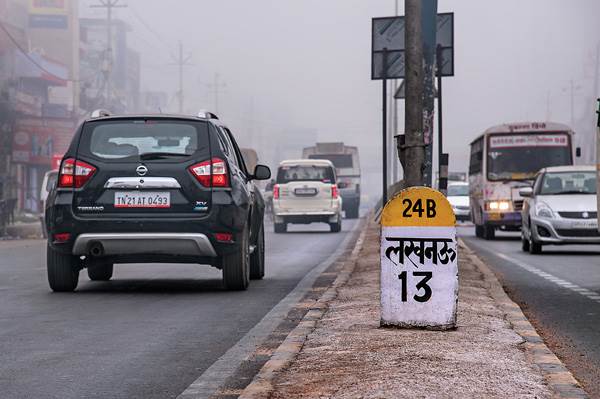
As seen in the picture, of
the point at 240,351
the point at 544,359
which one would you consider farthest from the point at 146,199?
the point at 544,359

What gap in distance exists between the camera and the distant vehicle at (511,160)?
34.2 meters

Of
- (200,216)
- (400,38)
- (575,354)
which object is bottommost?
(575,354)

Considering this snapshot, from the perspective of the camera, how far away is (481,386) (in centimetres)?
673

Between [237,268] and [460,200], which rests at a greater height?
[460,200]

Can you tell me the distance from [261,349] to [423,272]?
1216 millimetres

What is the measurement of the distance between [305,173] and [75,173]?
87.3 ft

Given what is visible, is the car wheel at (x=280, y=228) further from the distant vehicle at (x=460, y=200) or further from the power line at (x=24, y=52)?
the power line at (x=24, y=52)

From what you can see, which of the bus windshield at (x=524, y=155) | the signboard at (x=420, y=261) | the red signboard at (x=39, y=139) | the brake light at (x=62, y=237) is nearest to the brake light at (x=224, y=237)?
the brake light at (x=62, y=237)

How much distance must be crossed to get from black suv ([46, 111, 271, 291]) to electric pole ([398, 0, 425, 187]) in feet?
6.01

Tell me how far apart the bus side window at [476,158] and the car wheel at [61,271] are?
75.6ft

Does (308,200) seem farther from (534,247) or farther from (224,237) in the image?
(224,237)

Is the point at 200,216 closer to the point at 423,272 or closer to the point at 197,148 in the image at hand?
the point at 197,148

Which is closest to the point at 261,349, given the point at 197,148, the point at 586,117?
the point at 197,148

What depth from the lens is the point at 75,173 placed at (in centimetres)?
1364
